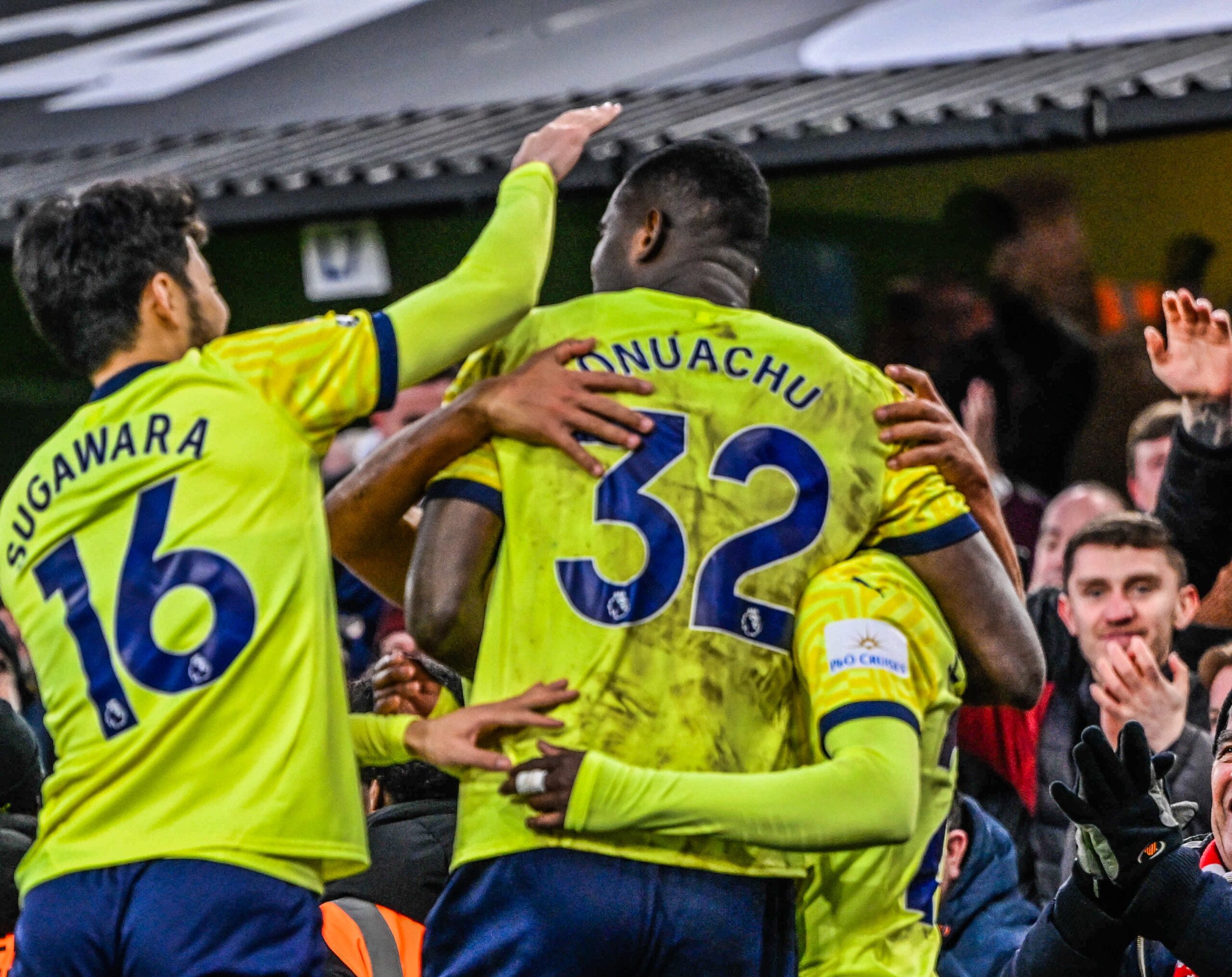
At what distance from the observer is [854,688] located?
3295 millimetres

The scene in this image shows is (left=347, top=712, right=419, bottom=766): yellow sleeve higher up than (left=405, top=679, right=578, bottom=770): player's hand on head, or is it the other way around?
(left=405, top=679, right=578, bottom=770): player's hand on head

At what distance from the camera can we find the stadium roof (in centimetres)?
763

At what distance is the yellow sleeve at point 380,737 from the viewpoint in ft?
11.3

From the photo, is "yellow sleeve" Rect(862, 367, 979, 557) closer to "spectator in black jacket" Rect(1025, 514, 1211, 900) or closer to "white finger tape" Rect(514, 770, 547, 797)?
"white finger tape" Rect(514, 770, 547, 797)

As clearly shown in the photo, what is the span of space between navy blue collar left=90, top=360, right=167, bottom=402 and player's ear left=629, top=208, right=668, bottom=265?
0.98 metres

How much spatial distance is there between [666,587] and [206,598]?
0.82 metres

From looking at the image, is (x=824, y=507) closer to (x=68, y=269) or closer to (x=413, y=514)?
(x=413, y=514)

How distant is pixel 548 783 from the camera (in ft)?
10.6

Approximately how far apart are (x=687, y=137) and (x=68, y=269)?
201 inches

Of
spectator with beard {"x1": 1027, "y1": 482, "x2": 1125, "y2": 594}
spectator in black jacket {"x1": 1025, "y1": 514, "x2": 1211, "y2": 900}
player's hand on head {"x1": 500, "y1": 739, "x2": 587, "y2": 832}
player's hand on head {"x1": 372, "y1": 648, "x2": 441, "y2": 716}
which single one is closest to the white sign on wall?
spectator with beard {"x1": 1027, "y1": 482, "x2": 1125, "y2": 594}

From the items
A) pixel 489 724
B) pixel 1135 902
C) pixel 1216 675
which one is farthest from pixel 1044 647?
pixel 489 724

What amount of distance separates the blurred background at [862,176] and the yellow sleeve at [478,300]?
4.20m

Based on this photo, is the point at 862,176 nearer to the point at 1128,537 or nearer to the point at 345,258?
the point at 345,258

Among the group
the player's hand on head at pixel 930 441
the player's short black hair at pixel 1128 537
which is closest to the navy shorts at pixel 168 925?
the player's hand on head at pixel 930 441
